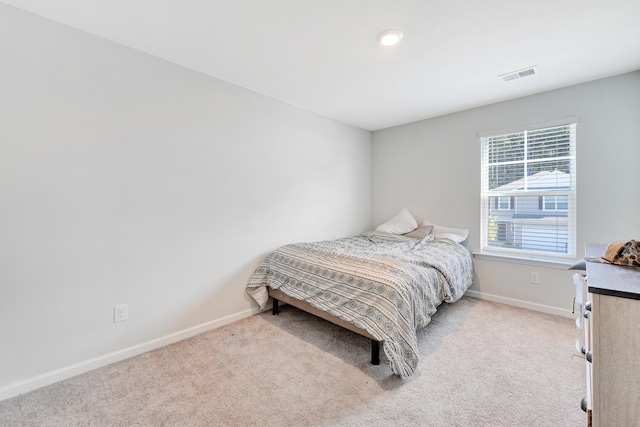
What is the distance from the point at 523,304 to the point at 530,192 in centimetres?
122

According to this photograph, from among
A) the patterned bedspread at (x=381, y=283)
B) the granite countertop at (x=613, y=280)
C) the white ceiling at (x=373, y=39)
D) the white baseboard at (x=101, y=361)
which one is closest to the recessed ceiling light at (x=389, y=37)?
the white ceiling at (x=373, y=39)

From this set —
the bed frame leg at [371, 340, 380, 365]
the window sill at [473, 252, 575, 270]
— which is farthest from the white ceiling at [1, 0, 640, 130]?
the bed frame leg at [371, 340, 380, 365]

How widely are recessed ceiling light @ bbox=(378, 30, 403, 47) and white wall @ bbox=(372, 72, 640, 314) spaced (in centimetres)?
190

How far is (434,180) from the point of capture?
11.6 feet

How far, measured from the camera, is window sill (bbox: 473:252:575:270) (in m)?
2.67

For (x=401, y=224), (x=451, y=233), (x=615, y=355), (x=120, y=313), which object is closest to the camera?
(x=615, y=355)

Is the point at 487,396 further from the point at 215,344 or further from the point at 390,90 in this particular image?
the point at 390,90

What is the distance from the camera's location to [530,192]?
290 cm

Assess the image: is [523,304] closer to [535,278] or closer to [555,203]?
[535,278]

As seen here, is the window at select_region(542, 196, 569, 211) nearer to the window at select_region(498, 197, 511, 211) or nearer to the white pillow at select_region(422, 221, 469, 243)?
the window at select_region(498, 197, 511, 211)

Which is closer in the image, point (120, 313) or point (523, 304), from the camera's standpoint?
point (120, 313)

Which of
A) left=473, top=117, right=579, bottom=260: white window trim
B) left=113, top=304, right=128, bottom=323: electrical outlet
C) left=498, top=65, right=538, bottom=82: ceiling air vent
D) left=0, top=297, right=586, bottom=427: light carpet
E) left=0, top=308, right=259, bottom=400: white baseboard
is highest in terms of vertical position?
left=498, top=65, right=538, bottom=82: ceiling air vent

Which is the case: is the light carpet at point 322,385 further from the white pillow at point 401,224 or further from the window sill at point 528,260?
the white pillow at point 401,224

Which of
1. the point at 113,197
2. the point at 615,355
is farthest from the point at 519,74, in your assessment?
the point at 113,197
